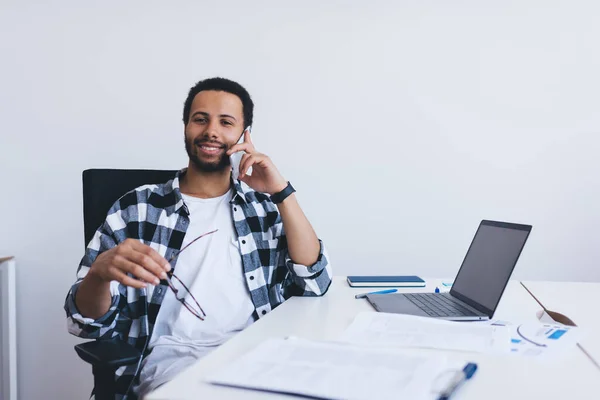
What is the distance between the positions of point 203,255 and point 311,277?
0.97ft

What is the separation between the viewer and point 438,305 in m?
1.27

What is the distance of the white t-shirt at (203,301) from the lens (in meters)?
1.27

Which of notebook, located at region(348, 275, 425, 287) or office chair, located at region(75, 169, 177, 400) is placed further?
notebook, located at region(348, 275, 425, 287)

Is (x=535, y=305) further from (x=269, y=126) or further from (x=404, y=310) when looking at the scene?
(x=269, y=126)

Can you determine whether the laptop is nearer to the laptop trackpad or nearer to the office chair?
the laptop trackpad

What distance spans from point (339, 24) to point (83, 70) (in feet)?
3.63

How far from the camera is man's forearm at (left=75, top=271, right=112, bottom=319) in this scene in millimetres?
1170

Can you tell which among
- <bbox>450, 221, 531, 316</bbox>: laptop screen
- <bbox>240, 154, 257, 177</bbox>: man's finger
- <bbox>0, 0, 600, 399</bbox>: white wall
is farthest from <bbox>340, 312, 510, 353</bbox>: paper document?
<bbox>0, 0, 600, 399</bbox>: white wall

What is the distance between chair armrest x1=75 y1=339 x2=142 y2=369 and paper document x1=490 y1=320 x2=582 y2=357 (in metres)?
0.70

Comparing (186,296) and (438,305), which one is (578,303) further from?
(186,296)

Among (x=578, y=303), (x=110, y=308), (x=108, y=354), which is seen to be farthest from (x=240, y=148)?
(x=578, y=303)

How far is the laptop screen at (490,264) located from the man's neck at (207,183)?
710mm

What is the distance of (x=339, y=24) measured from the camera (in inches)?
89.3

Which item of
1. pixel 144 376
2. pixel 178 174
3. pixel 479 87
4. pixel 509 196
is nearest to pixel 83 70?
pixel 178 174
